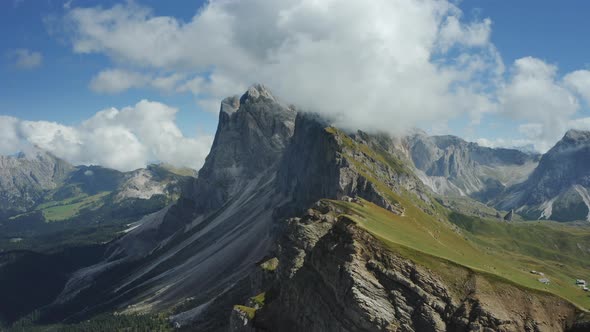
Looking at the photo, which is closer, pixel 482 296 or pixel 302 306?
pixel 482 296

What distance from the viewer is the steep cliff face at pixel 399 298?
59688mm

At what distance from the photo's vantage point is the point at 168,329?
623 feet

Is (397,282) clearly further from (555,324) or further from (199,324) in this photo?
(199,324)

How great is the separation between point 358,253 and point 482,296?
18.1m

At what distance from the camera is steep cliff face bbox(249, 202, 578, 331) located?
2350 inches

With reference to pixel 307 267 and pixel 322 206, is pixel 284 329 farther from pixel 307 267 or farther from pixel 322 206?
→ pixel 322 206

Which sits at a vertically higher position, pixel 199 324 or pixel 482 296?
pixel 482 296

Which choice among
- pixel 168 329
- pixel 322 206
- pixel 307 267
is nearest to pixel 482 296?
pixel 307 267

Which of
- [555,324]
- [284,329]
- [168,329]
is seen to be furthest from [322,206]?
[168,329]

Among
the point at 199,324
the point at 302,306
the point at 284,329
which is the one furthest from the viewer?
the point at 199,324

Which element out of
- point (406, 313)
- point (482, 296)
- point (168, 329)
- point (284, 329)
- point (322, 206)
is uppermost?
point (322, 206)

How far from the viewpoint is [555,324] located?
59562 millimetres

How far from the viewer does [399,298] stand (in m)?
63.4

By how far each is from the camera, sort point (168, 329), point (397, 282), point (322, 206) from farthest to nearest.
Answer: point (168, 329) < point (322, 206) < point (397, 282)
